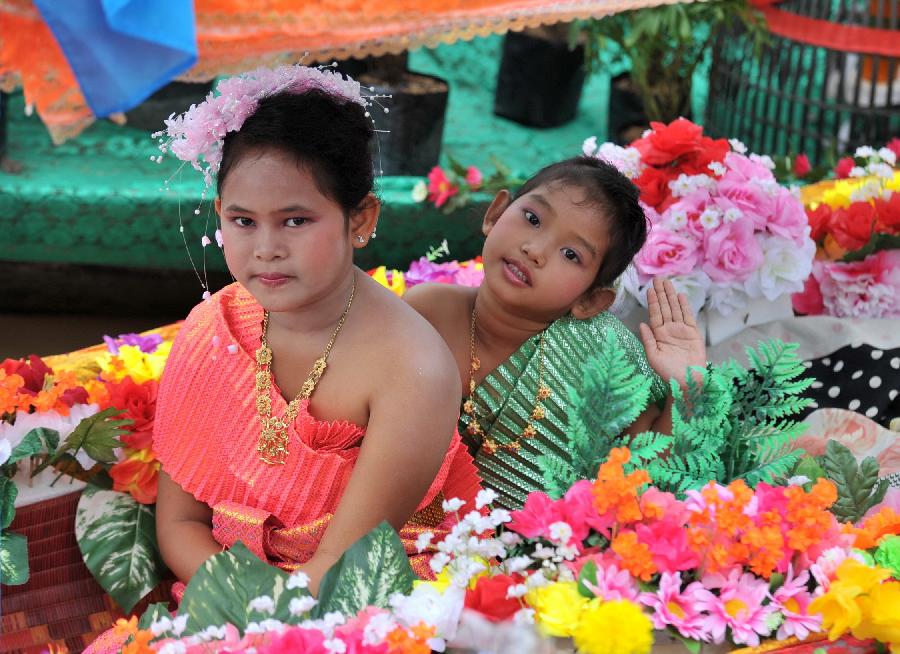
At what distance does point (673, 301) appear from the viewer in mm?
1907

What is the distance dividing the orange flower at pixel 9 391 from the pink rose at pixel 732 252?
1.20 meters

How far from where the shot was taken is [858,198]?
2.36 meters

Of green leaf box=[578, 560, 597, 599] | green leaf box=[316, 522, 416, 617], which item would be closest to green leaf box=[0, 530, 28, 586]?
green leaf box=[316, 522, 416, 617]

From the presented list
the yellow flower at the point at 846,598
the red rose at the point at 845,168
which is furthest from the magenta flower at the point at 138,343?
the red rose at the point at 845,168

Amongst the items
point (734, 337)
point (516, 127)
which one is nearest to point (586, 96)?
point (516, 127)

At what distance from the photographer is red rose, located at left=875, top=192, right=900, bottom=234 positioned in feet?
7.34

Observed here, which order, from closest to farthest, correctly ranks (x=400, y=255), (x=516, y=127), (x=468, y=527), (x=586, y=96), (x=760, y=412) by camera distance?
(x=468, y=527) < (x=760, y=412) < (x=400, y=255) < (x=516, y=127) < (x=586, y=96)

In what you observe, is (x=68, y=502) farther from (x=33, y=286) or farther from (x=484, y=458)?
(x=33, y=286)

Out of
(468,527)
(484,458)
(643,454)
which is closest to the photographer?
(468,527)

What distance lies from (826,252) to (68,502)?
152 cm

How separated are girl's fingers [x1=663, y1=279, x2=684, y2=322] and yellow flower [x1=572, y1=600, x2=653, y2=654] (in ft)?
3.11

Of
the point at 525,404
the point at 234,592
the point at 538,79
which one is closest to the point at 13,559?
the point at 234,592

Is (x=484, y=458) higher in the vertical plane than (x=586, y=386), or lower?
lower

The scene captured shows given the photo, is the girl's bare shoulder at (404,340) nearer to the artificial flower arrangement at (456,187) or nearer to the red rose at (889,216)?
the red rose at (889,216)
